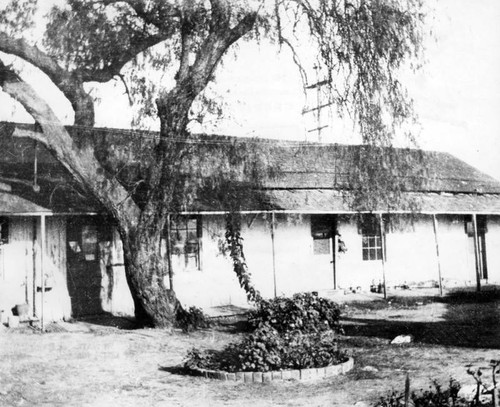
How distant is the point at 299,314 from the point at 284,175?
34.6 feet

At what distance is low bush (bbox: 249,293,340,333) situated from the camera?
37.7 feet

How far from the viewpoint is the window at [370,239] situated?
21812mm

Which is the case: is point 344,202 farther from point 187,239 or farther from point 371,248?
point 187,239

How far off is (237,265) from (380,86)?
6.55 meters

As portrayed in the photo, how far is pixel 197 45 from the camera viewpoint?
48.0 feet

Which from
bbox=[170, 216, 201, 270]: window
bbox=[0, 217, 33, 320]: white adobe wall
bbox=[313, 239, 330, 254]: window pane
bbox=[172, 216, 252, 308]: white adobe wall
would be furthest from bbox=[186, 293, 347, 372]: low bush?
bbox=[313, 239, 330, 254]: window pane

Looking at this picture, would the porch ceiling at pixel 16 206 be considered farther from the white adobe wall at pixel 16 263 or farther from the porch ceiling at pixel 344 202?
the porch ceiling at pixel 344 202

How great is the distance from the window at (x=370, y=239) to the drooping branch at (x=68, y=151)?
424 inches

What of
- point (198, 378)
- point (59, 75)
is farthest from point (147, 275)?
point (59, 75)

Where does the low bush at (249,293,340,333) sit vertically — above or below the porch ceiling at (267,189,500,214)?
below

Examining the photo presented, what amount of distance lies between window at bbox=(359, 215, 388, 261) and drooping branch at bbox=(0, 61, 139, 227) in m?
10.8

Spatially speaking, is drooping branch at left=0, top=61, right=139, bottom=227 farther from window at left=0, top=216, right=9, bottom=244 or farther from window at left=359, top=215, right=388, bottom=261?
window at left=359, top=215, right=388, bottom=261

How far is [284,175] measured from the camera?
21.8 meters

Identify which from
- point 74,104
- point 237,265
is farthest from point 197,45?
point 237,265
